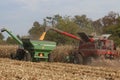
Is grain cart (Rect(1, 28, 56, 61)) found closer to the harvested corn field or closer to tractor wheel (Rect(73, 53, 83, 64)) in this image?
the harvested corn field

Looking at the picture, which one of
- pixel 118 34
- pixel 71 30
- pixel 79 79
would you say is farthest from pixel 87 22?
pixel 79 79

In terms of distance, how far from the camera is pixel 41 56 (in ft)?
73.6

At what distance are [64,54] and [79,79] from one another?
15565mm

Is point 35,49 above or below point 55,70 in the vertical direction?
above

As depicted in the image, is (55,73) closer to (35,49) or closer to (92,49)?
(92,49)

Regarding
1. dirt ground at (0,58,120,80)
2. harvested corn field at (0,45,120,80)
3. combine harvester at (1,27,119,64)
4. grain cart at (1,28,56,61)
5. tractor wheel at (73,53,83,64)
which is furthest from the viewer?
grain cart at (1,28,56,61)

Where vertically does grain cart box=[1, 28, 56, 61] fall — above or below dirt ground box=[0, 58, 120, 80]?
above

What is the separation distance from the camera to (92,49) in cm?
2053

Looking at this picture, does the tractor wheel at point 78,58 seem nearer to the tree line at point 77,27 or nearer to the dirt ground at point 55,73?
the dirt ground at point 55,73

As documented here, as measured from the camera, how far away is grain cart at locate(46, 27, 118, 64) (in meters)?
20.1

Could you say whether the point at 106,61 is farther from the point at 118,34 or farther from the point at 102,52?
the point at 118,34

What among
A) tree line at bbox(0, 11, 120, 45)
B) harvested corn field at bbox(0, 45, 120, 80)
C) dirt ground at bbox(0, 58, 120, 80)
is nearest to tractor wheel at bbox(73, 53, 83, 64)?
harvested corn field at bbox(0, 45, 120, 80)

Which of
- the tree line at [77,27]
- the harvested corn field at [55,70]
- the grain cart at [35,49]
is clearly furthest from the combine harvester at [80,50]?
the tree line at [77,27]

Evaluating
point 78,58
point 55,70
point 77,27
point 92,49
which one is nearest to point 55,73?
point 55,70
